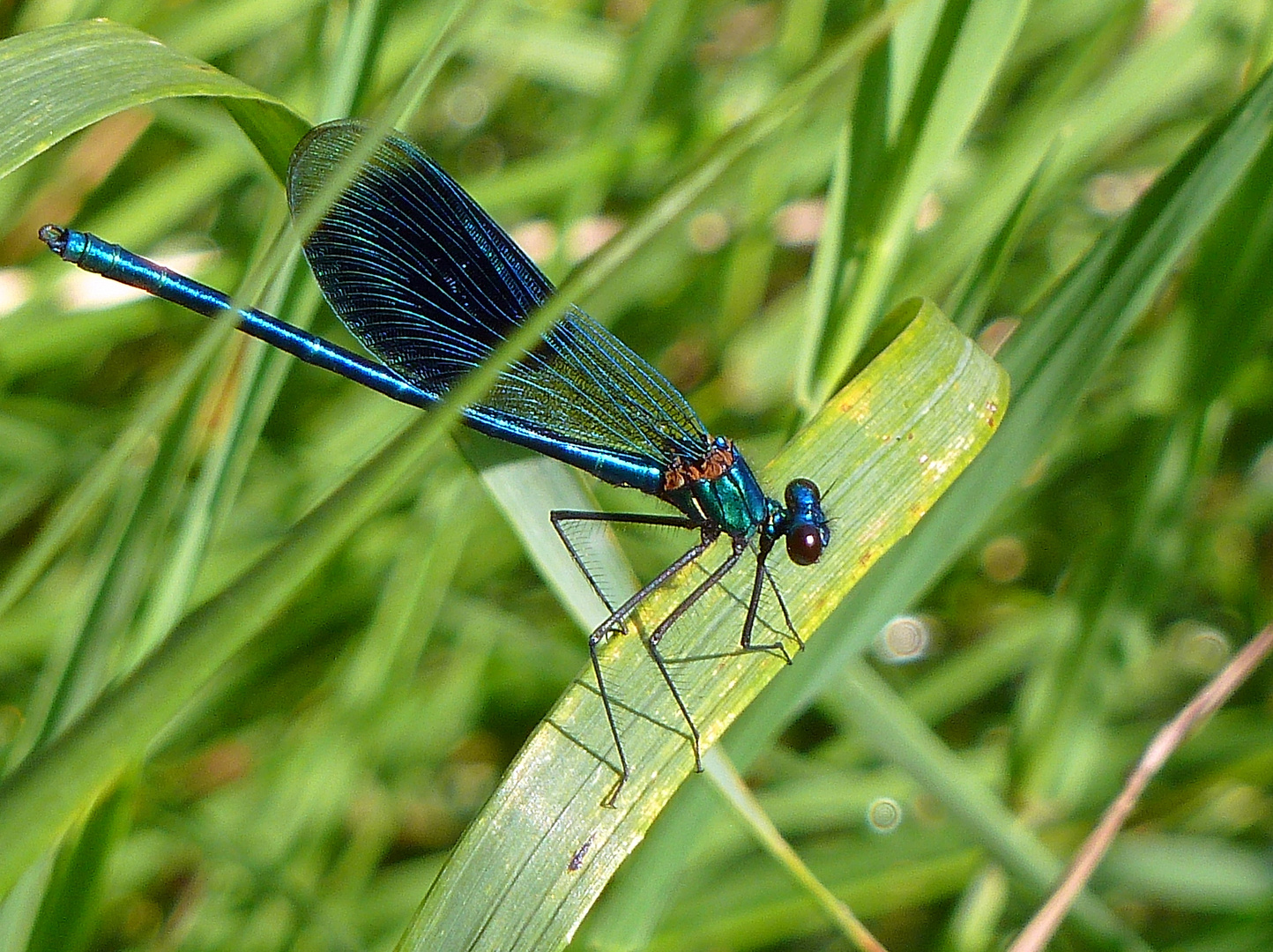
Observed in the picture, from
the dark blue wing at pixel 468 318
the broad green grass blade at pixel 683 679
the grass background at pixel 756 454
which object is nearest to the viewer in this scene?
the broad green grass blade at pixel 683 679

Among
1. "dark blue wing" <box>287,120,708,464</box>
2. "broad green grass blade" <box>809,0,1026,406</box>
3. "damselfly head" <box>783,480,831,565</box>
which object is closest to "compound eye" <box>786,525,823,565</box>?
"damselfly head" <box>783,480,831,565</box>

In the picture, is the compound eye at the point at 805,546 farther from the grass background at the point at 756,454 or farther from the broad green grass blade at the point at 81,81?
the broad green grass blade at the point at 81,81

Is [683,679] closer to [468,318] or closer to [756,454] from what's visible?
[468,318]

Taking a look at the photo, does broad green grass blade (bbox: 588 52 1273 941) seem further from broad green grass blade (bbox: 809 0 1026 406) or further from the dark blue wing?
the dark blue wing

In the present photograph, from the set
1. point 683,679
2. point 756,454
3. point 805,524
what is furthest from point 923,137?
point 756,454

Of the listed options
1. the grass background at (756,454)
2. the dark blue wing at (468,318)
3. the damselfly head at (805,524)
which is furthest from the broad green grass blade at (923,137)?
the dark blue wing at (468,318)

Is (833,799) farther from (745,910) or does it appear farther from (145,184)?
(145,184)
